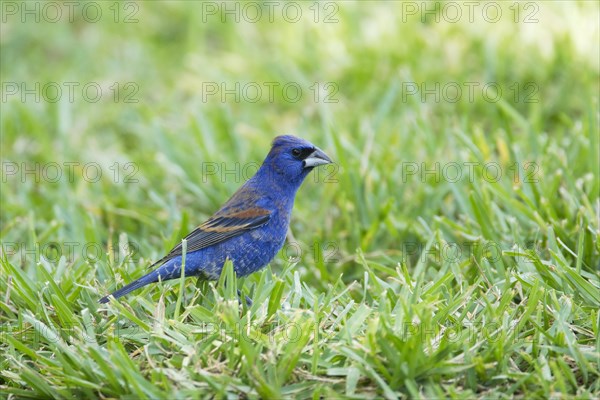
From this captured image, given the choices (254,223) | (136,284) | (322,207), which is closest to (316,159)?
(254,223)

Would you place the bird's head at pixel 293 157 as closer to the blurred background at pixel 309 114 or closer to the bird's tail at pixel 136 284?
the blurred background at pixel 309 114

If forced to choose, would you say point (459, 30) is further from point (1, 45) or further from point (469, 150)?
point (1, 45)

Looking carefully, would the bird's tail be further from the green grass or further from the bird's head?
the bird's head

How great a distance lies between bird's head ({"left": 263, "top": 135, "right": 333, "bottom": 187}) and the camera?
3992mm

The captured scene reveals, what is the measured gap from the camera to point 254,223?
387 centimetres

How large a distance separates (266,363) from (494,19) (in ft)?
14.2

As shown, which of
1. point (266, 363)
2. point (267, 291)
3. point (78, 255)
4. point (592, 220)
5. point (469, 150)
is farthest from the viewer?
point (469, 150)

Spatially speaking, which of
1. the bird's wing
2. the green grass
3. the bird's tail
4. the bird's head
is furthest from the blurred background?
the bird's tail

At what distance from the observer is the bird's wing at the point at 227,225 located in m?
3.83

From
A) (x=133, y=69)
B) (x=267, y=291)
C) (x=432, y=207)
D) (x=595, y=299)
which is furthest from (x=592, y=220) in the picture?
(x=133, y=69)

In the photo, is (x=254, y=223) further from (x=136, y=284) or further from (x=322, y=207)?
(x=322, y=207)

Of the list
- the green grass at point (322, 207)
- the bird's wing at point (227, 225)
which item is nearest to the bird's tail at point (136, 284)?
the green grass at point (322, 207)

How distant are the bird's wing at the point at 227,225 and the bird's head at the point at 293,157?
24 cm

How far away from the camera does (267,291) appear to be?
11.2ft
